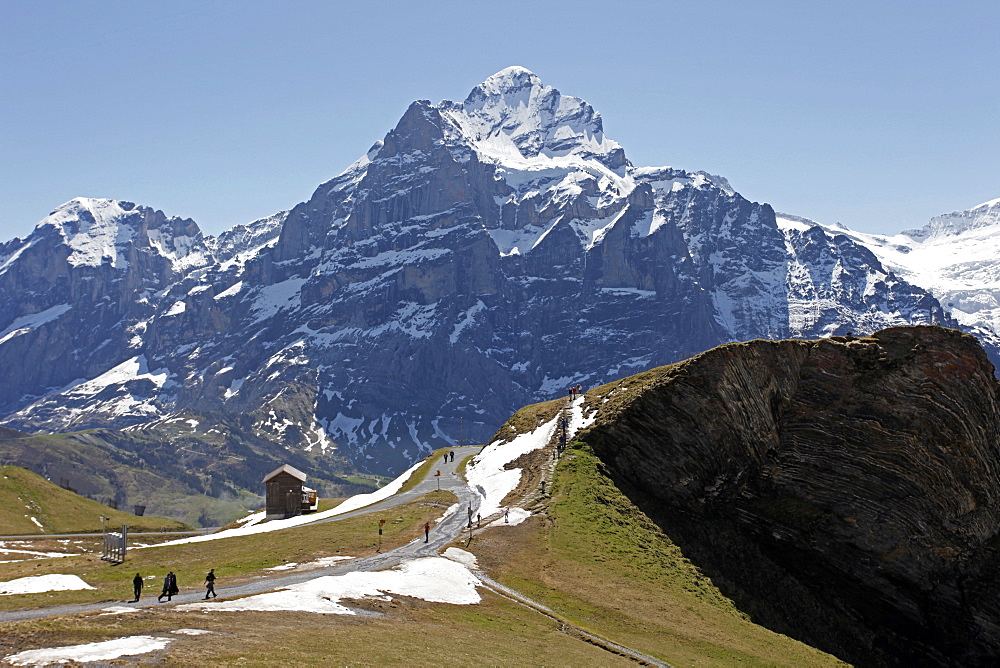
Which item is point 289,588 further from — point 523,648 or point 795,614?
point 795,614

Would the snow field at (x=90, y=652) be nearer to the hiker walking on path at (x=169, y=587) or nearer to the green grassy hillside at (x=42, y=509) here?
the hiker walking on path at (x=169, y=587)

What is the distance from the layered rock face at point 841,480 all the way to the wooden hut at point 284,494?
54.1 meters

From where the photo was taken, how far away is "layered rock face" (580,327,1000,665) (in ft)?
257

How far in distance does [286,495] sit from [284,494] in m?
0.34

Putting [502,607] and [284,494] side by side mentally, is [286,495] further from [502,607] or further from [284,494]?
[502,607]

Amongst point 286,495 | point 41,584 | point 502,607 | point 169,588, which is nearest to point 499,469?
point 286,495

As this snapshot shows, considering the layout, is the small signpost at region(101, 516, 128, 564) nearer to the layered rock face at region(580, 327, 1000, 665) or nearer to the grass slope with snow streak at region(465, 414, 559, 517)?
the grass slope with snow streak at region(465, 414, 559, 517)

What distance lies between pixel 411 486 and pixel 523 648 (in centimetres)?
8094

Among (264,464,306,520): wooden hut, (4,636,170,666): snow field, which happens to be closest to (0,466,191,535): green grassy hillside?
(264,464,306,520): wooden hut

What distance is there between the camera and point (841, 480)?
273ft

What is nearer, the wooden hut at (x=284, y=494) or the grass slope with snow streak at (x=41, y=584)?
the grass slope with snow streak at (x=41, y=584)

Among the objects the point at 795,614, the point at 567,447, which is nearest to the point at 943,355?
the point at 795,614

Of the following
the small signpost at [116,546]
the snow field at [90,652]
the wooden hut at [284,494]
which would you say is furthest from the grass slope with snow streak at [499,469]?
the snow field at [90,652]

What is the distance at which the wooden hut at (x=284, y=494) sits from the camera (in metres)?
122
